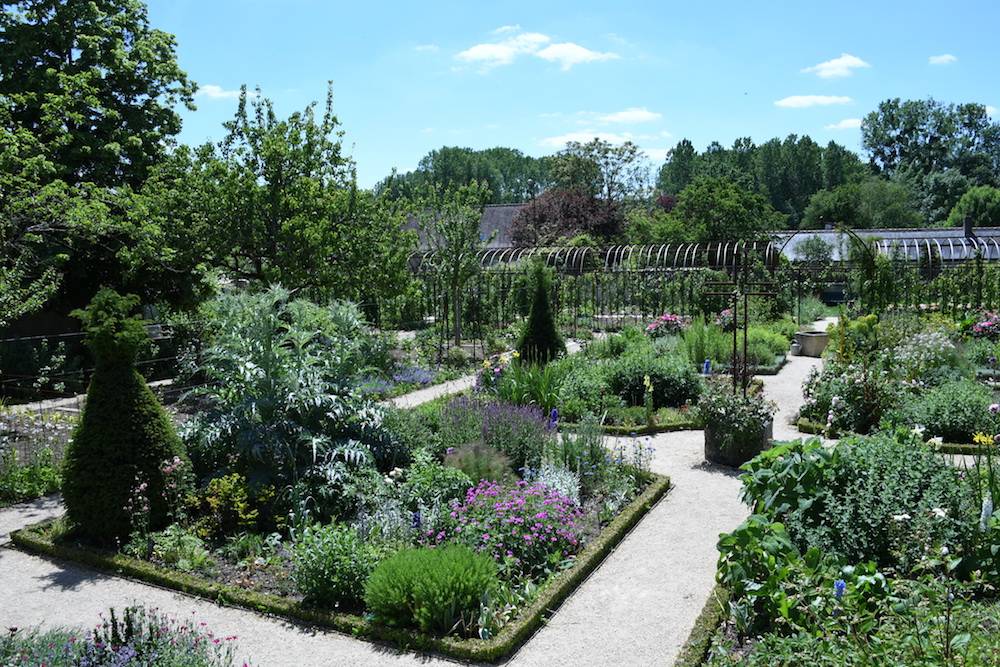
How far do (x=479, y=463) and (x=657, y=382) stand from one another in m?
4.69

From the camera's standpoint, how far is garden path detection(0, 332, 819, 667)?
4.69 m

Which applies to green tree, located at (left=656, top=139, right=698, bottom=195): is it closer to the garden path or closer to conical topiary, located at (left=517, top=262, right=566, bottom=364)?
conical topiary, located at (left=517, top=262, right=566, bottom=364)

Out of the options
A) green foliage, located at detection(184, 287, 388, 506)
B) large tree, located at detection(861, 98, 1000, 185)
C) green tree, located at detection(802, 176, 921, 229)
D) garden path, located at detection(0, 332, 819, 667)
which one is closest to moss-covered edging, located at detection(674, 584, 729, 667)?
garden path, located at detection(0, 332, 819, 667)

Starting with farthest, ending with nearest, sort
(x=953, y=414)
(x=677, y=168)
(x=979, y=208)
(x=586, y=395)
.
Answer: (x=677, y=168), (x=979, y=208), (x=586, y=395), (x=953, y=414)

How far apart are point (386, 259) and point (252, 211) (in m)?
2.68

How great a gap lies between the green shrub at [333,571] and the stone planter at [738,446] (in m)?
4.51

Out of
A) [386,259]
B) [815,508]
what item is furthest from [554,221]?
[815,508]

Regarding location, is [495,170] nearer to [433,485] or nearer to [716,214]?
[716,214]

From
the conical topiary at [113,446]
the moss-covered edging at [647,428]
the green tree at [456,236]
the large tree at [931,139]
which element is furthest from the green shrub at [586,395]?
the large tree at [931,139]

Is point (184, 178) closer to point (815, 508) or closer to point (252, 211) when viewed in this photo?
point (252, 211)

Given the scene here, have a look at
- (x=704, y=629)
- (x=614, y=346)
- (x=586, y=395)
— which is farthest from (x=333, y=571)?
(x=614, y=346)

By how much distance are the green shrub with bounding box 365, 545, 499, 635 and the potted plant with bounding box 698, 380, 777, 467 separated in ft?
13.7

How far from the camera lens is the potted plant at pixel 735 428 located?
8352mm

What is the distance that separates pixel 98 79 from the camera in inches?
640
